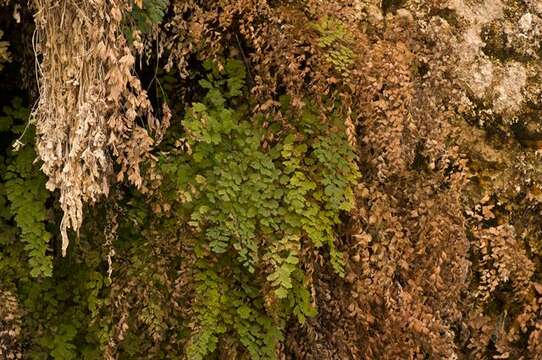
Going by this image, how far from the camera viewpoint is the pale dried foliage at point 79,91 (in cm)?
280

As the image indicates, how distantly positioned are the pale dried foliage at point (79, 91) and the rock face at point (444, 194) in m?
1.18

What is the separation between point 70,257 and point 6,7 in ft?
3.66

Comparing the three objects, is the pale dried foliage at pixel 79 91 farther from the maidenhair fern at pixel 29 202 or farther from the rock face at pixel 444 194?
the rock face at pixel 444 194

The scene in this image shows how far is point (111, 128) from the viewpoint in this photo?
9.62 feet

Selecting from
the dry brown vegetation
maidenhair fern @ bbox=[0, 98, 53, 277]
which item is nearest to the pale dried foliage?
the dry brown vegetation

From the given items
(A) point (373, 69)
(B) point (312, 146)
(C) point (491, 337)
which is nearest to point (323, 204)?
(B) point (312, 146)

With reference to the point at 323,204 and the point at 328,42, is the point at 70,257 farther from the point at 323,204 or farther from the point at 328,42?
the point at 328,42

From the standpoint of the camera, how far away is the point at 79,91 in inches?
113

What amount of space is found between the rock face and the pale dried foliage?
1.18 metres

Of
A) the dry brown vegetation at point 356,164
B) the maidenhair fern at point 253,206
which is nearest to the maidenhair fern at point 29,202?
the dry brown vegetation at point 356,164

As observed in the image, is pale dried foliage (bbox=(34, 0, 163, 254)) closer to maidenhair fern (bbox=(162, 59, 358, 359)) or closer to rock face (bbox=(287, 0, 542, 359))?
maidenhair fern (bbox=(162, 59, 358, 359))

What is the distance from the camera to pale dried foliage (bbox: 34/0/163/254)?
2.80 meters

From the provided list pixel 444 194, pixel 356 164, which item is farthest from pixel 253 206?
pixel 444 194

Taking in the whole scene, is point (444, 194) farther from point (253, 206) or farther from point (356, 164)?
point (253, 206)
